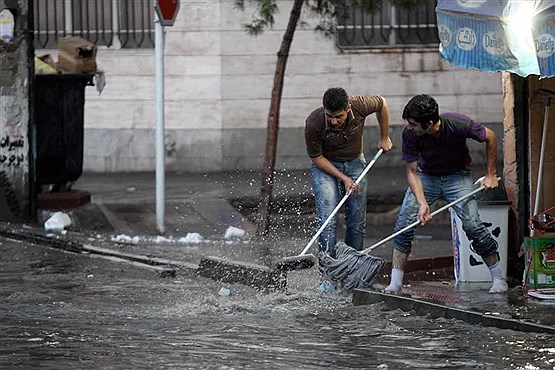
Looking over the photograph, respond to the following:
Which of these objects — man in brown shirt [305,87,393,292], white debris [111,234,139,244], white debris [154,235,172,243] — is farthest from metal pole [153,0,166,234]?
man in brown shirt [305,87,393,292]

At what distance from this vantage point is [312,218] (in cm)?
1634

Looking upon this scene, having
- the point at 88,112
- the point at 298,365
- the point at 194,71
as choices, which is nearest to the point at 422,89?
the point at 194,71

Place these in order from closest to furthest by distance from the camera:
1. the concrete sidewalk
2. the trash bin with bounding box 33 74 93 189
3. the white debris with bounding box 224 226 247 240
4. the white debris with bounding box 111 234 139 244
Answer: the concrete sidewalk
the white debris with bounding box 111 234 139 244
the white debris with bounding box 224 226 247 240
the trash bin with bounding box 33 74 93 189

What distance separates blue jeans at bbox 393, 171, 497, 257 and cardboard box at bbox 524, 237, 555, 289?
0.28 m

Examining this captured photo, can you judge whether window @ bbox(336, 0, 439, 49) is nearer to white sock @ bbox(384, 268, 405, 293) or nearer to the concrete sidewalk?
the concrete sidewalk

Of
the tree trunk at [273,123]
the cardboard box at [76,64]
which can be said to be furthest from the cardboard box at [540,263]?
the cardboard box at [76,64]

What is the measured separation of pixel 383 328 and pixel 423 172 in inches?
75.2

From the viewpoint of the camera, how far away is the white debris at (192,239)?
46.5 feet

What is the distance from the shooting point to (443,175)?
10.4 meters

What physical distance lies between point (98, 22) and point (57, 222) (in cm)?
678

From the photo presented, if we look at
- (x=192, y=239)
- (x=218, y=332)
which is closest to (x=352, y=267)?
(x=218, y=332)

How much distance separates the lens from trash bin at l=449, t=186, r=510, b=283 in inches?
432

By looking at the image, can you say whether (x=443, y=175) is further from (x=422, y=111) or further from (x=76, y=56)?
(x=76, y=56)

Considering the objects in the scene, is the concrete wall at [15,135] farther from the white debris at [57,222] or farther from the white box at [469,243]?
the white box at [469,243]
